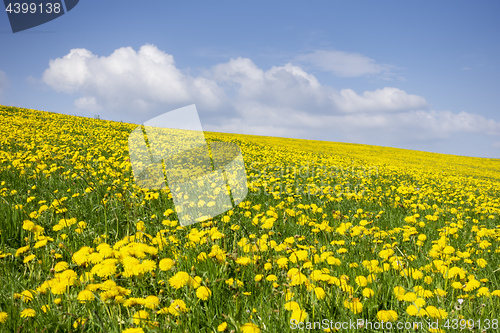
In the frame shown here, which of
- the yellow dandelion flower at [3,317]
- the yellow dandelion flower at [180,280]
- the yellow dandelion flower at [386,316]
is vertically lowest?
the yellow dandelion flower at [3,317]

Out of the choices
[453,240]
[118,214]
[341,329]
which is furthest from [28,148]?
[453,240]

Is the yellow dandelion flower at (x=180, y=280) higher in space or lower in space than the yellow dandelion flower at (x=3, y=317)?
higher

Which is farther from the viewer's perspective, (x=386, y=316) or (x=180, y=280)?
(x=180, y=280)

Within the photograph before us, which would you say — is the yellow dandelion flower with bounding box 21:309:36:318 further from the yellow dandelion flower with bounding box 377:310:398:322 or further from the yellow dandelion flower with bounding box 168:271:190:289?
the yellow dandelion flower with bounding box 377:310:398:322

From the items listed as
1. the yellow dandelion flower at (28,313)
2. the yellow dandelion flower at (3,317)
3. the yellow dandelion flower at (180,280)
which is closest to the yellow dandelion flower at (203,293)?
the yellow dandelion flower at (180,280)

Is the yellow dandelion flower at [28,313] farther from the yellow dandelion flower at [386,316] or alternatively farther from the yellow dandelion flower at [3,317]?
the yellow dandelion flower at [386,316]

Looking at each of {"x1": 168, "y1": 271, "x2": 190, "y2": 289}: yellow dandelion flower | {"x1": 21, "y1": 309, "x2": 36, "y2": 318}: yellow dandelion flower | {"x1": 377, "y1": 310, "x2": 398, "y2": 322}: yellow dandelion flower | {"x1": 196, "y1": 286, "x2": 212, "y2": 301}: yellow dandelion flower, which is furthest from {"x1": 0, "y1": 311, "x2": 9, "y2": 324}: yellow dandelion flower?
{"x1": 377, "y1": 310, "x2": 398, "y2": 322}: yellow dandelion flower

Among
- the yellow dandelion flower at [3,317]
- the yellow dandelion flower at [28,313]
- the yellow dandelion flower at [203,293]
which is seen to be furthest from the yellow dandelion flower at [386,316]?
the yellow dandelion flower at [3,317]

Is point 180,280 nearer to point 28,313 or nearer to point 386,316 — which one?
point 28,313

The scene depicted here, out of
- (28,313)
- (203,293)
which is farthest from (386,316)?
(28,313)

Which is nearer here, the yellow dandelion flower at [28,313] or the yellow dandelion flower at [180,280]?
the yellow dandelion flower at [28,313]

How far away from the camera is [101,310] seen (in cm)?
191

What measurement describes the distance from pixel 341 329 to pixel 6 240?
3499 mm

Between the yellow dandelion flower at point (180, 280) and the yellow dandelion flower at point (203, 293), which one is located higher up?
the yellow dandelion flower at point (180, 280)
